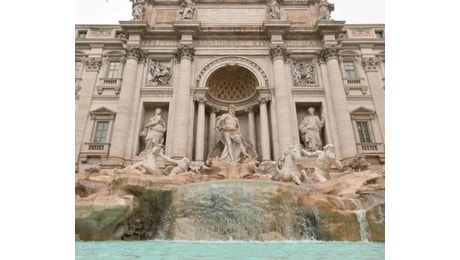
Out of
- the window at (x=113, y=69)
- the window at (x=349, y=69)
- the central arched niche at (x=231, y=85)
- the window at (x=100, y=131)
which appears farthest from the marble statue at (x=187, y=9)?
the window at (x=349, y=69)

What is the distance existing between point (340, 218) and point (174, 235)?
4.22 metres

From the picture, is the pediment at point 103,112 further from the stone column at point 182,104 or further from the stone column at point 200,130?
the stone column at point 200,130

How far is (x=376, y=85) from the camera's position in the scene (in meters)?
17.8

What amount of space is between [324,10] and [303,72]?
465cm

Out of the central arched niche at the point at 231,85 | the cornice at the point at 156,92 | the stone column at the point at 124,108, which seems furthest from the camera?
the central arched niche at the point at 231,85

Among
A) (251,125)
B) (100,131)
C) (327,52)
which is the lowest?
(100,131)

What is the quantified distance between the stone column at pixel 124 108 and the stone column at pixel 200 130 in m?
3.79

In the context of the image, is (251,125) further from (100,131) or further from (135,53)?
(100,131)

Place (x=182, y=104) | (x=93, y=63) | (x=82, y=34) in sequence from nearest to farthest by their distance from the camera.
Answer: (x=182, y=104) < (x=93, y=63) < (x=82, y=34)

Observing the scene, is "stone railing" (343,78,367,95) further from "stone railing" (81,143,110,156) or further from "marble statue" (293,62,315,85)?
"stone railing" (81,143,110,156)

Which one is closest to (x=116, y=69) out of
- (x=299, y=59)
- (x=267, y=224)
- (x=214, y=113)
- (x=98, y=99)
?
(x=98, y=99)

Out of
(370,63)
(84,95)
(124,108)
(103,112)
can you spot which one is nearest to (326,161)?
(370,63)

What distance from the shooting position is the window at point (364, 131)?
1641 cm

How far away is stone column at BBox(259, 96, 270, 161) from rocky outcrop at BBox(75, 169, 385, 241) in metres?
6.89
